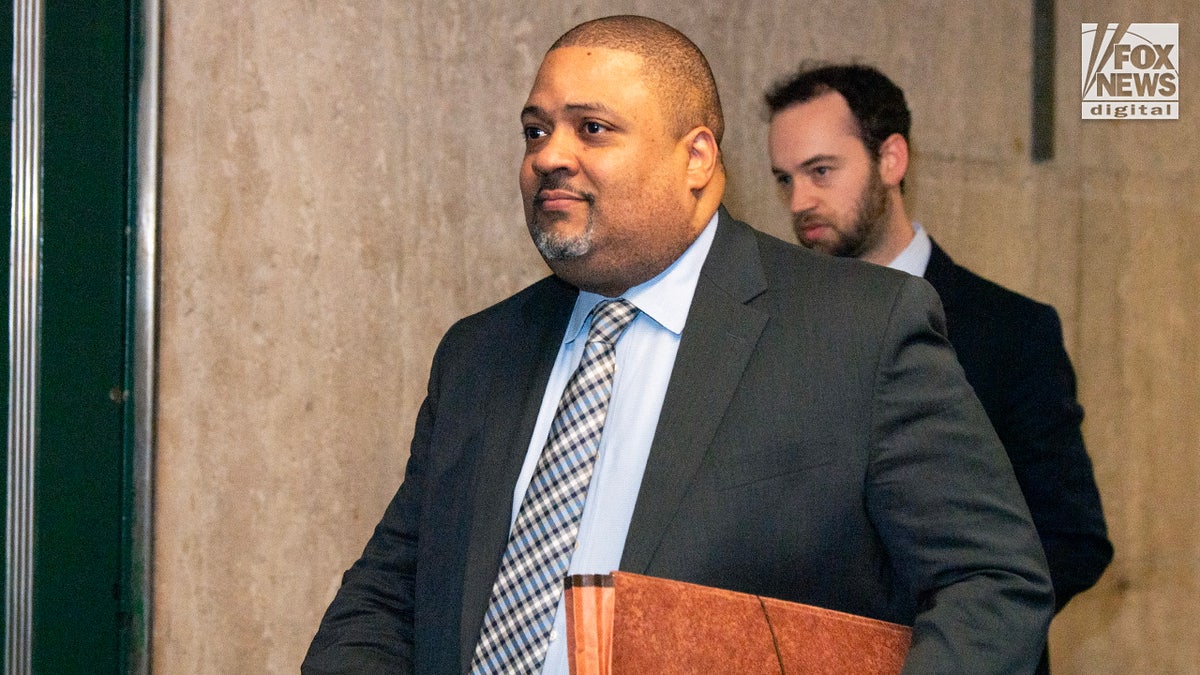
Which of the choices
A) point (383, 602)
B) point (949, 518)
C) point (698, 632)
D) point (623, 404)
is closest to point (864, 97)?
point (623, 404)

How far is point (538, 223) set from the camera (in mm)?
1745

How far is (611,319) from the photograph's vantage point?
5.84 feet

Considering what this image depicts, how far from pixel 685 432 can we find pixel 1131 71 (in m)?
2.26

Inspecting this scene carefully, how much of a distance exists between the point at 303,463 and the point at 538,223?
4.61 feet

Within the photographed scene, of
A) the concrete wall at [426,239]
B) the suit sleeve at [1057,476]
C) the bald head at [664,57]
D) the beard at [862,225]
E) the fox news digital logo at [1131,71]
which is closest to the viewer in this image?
the bald head at [664,57]

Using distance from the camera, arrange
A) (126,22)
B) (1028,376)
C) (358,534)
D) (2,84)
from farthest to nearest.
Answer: (358,534)
(126,22)
(2,84)
(1028,376)

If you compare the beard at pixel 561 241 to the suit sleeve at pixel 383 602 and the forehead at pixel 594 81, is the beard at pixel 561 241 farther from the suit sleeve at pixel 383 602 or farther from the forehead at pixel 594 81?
the suit sleeve at pixel 383 602

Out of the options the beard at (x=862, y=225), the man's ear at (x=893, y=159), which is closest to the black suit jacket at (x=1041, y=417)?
the beard at (x=862, y=225)

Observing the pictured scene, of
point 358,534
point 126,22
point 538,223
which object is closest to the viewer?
point 538,223

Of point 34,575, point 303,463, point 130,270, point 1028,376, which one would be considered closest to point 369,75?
point 130,270

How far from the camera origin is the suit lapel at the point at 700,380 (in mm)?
1519

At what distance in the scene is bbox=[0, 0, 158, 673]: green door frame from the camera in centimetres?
261

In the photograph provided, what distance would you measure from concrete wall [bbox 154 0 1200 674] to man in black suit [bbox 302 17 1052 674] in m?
1.07

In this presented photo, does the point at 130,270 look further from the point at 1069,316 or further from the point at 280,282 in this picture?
the point at 1069,316
